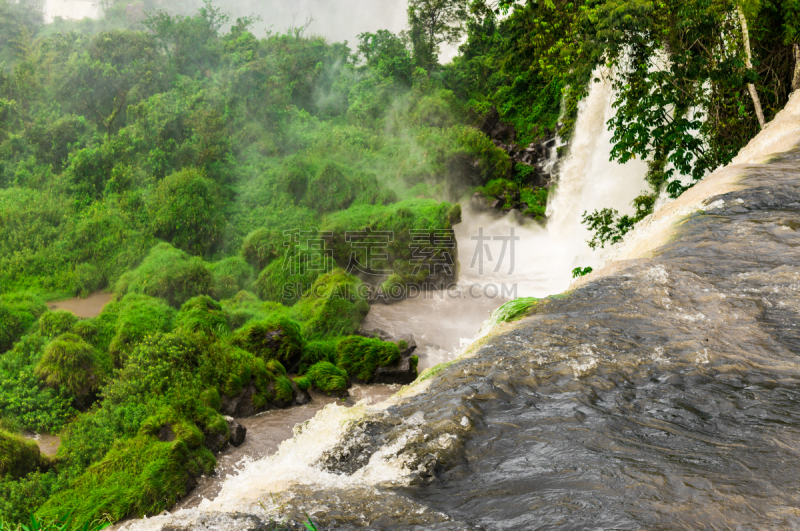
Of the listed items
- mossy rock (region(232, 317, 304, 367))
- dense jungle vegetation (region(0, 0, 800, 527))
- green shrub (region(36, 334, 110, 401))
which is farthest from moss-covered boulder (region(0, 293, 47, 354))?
mossy rock (region(232, 317, 304, 367))

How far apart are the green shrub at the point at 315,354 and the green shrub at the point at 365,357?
0.20 meters

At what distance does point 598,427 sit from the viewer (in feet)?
8.92

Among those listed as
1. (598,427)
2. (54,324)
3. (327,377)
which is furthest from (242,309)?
(598,427)

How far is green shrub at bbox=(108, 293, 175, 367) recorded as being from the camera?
8.69m

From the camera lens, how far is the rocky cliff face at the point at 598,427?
86.1 inches

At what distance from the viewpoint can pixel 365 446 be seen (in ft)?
9.36

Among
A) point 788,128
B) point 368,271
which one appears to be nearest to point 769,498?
point 788,128

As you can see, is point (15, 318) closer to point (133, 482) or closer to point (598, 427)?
point (133, 482)

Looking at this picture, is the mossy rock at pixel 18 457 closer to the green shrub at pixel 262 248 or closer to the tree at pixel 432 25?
the green shrub at pixel 262 248

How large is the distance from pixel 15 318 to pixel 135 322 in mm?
3164

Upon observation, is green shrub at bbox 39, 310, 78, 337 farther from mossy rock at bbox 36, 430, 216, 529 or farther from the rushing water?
the rushing water

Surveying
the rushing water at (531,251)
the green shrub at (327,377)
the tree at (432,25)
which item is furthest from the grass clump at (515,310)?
the tree at (432,25)

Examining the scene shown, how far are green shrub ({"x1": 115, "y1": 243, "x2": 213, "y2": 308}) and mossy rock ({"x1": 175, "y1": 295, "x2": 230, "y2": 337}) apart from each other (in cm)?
253

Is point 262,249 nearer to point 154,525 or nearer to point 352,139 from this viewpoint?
point 352,139
